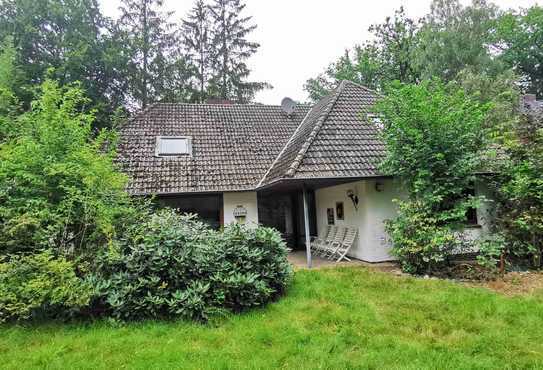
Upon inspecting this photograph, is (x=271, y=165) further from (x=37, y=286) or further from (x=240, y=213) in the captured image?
(x=37, y=286)

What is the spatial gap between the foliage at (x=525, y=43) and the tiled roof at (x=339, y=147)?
66.3 feet

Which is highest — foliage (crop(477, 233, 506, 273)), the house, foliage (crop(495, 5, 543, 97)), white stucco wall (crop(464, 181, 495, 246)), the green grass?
foliage (crop(495, 5, 543, 97))

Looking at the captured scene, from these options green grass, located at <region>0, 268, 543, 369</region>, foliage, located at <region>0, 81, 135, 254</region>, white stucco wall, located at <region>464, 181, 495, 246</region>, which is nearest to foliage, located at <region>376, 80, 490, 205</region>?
white stucco wall, located at <region>464, 181, 495, 246</region>

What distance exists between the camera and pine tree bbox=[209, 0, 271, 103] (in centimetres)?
2084

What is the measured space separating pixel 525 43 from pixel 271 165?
26.1 meters

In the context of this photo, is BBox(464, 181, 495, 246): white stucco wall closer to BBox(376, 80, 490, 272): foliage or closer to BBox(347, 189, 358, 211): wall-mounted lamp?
BBox(376, 80, 490, 272): foliage

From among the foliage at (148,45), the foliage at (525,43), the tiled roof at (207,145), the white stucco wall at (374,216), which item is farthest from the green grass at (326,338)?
the foliage at (525,43)

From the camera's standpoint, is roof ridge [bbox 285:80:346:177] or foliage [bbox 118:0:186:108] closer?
roof ridge [bbox 285:80:346:177]

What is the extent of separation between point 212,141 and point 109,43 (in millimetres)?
11378

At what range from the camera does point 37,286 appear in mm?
4305

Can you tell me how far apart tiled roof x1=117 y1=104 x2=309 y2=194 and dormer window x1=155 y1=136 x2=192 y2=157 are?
0.59 ft

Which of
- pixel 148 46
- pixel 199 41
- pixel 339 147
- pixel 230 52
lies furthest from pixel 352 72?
pixel 339 147

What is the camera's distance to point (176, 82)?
67.2ft

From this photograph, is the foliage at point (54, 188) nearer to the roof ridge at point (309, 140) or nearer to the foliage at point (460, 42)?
the roof ridge at point (309, 140)
